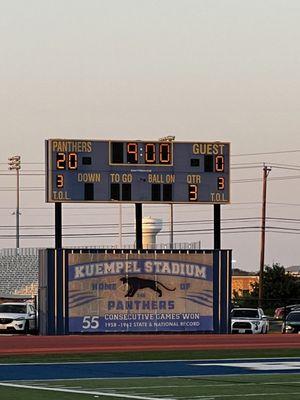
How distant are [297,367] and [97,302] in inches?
905

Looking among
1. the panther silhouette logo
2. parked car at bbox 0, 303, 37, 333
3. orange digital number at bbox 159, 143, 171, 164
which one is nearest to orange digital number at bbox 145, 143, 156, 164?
orange digital number at bbox 159, 143, 171, 164

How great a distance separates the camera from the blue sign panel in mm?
47281

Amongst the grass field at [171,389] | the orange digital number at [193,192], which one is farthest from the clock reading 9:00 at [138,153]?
the grass field at [171,389]

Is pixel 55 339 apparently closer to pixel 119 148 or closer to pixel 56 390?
pixel 119 148

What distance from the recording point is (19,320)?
162 feet

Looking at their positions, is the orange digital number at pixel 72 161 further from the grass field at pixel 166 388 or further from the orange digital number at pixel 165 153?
the grass field at pixel 166 388

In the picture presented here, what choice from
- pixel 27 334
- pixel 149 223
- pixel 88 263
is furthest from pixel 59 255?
pixel 149 223

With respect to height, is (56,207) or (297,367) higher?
(56,207)

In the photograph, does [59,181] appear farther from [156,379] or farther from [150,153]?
[156,379]

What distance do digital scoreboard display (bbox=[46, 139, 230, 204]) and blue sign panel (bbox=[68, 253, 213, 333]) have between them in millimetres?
2690

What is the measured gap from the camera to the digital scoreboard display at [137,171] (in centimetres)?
4622

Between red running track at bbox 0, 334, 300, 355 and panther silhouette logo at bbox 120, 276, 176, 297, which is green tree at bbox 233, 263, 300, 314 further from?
red running track at bbox 0, 334, 300, 355

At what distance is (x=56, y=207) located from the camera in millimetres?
47344

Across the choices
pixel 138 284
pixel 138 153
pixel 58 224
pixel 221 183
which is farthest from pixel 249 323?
pixel 58 224
